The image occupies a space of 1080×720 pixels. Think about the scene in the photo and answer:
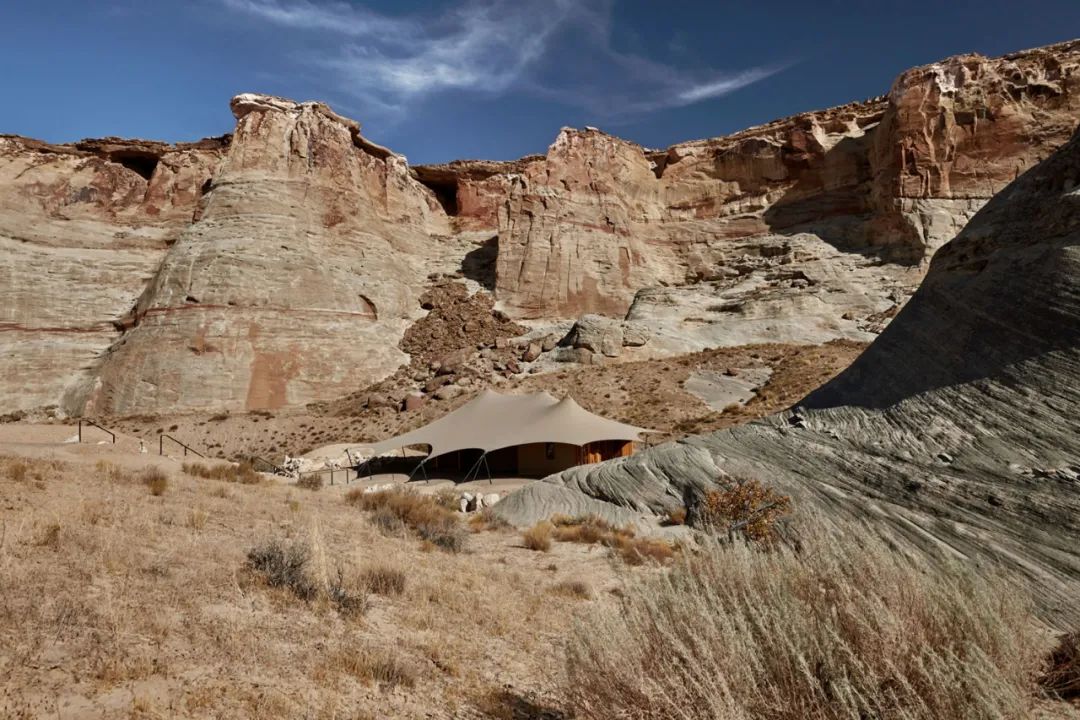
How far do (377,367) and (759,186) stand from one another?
30.3 meters

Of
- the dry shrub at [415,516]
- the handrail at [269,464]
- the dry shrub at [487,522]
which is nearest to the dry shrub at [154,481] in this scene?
the dry shrub at [415,516]

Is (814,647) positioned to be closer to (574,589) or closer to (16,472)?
(574,589)

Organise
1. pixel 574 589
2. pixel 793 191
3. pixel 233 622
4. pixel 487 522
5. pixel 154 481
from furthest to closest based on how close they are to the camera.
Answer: pixel 793 191
pixel 487 522
pixel 154 481
pixel 574 589
pixel 233 622

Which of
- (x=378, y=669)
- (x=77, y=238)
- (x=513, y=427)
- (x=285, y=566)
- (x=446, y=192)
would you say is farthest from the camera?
(x=446, y=192)

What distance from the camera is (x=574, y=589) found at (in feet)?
23.2

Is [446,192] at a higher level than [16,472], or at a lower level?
higher

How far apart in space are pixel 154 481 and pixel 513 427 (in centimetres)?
1128

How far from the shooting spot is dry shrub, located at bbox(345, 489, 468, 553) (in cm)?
902

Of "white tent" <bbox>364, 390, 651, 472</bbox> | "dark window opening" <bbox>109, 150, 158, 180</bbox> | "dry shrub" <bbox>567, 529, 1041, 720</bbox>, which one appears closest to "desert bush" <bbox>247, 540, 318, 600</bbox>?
"dry shrub" <bbox>567, 529, 1041, 720</bbox>

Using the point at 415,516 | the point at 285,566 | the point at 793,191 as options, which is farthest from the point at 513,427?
the point at 793,191

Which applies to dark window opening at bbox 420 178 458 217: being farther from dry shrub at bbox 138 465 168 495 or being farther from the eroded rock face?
dry shrub at bbox 138 465 168 495

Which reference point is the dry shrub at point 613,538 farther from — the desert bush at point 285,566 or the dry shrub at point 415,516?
the desert bush at point 285,566

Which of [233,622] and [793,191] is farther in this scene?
[793,191]

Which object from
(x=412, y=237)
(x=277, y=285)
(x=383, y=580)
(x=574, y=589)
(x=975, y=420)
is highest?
(x=412, y=237)
